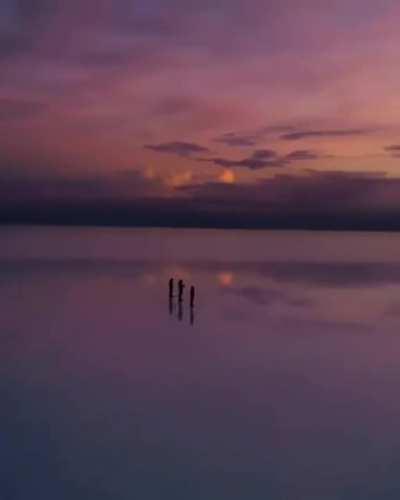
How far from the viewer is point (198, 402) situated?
12.2 meters

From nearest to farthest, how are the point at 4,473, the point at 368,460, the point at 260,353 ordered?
the point at 4,473 → the point at 368,460 → the point at 260,353

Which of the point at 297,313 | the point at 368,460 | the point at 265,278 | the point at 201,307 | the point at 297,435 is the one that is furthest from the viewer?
the point at 265,278

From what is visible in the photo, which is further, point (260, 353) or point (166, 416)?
point (260, 353)

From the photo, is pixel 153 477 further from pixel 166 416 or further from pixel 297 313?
pixel 297 313

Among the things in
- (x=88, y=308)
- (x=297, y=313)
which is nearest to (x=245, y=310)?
(x=297, y=313)

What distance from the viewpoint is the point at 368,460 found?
31.2 feet

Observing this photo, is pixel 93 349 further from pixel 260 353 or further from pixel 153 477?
pixel 153 477

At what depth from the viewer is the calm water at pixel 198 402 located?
8.82 metres

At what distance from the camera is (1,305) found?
998 inches

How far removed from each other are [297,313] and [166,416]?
14108mm

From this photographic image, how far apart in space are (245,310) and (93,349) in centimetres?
930

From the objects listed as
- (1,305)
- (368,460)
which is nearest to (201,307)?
(1,305)

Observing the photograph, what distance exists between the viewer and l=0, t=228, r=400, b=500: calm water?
8820mm

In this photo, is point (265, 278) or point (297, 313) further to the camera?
point (265, 278)
